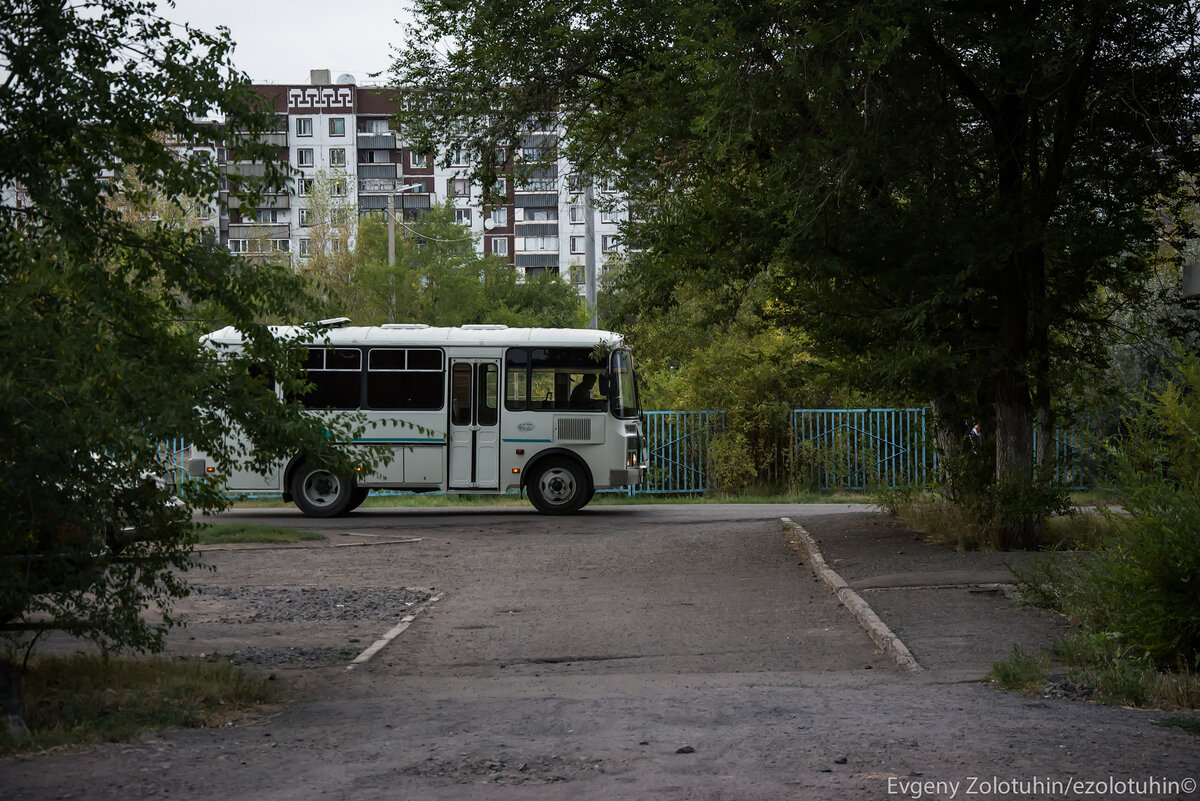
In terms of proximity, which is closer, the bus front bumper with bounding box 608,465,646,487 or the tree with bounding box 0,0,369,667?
the tree with bounding box 0,0,369,667

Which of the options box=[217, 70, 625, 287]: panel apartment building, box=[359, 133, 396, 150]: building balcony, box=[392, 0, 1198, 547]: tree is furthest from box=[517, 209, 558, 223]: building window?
box=[392, 0, 1198, 547]: tree

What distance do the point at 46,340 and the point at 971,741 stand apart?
4.89 metres

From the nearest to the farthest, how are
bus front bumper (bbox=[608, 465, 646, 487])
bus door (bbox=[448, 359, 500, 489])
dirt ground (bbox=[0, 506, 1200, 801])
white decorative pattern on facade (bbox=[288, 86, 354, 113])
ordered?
dirt ground (bbox=[0, 506, 1200, 801])
bus front bumper (bbox=[608, 465, 646, 487])
bus door (bbox=[448, 359, 500, 489])
white decorative pattern on facade (bbox=[288, 86, 354, 113])

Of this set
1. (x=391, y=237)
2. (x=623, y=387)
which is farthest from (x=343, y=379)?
(x=391, y=237)

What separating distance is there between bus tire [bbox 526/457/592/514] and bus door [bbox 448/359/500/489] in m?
0.73

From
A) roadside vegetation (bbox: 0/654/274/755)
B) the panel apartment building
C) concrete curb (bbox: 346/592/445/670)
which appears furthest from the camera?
the panel apartment building

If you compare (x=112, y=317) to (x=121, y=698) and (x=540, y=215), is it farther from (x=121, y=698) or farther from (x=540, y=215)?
(x=540, y=215)

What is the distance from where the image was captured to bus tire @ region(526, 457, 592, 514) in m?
22.6

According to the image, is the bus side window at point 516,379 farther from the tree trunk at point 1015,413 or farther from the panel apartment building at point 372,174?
the panel apartment building at point 372,174

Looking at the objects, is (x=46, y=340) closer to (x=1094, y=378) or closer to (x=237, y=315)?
(x=237, y=315)

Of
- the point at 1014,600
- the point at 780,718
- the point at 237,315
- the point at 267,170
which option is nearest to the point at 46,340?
the point at 237,315

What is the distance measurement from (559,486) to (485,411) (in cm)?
187

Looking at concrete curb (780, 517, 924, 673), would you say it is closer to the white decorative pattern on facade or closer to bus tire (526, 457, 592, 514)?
bus tire (526, 457, 592, 514)

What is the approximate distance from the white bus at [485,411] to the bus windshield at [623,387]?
2cm
